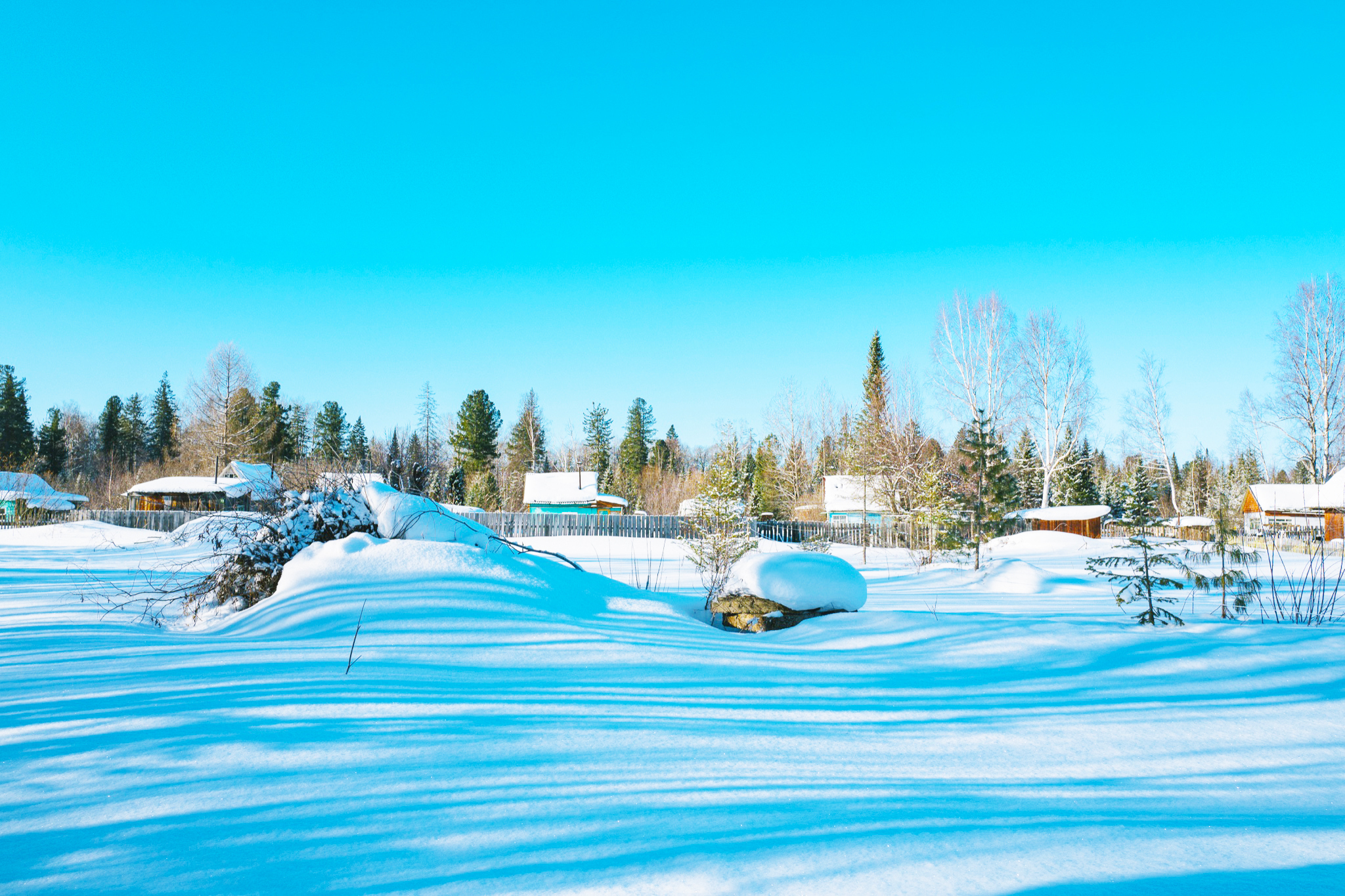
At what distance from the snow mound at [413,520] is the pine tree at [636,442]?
166 ft

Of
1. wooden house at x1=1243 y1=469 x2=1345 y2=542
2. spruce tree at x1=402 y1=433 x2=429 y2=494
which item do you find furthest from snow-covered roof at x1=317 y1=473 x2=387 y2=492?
wooden house at x1=1243 y1=469 x2=1345 y2=542

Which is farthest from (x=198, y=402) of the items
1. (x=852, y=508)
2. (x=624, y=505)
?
(x=852, y=508)

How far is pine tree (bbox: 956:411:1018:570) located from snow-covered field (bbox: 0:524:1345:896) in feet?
34.7

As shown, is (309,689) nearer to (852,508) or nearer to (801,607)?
(801,607)

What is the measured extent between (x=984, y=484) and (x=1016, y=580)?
4515 mm

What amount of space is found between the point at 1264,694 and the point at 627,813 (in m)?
3.74

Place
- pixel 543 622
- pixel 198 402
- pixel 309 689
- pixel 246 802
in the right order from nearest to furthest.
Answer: pixel 246 802
pixel 309 689
pixel 543 622
pixel 198 402

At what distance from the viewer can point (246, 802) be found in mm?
2217

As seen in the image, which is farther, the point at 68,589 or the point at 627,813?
the point at 68,589

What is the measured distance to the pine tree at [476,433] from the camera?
157 ft

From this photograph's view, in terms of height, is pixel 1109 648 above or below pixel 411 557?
below

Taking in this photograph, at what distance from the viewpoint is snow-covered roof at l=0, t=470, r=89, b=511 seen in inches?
1310

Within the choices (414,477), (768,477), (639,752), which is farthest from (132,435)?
(639,752)

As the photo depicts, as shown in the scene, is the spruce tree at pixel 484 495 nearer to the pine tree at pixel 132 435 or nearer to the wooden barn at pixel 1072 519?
the wooden barn at pixel 1072 519
